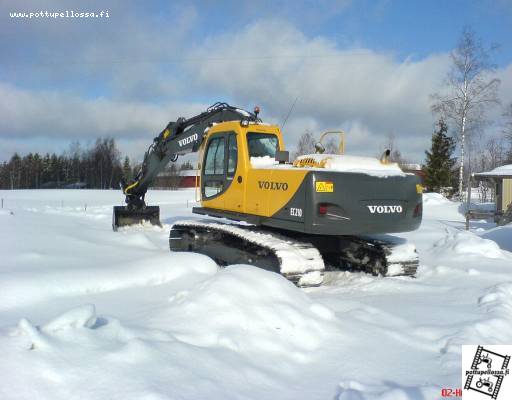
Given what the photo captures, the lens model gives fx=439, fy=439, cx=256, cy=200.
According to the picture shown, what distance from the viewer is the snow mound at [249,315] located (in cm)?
347

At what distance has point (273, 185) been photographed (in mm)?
5938

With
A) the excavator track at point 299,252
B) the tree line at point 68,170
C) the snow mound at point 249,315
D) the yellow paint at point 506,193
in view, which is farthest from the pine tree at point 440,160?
the tree line at point 68,170

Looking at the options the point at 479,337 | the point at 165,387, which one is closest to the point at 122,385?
the point at 165,387

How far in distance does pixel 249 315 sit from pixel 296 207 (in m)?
2.07

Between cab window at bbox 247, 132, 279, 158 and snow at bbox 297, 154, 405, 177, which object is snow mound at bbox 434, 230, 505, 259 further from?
cab window at bbox 247, 132, 279, 158

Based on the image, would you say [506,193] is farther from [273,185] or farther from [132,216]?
[273,185]

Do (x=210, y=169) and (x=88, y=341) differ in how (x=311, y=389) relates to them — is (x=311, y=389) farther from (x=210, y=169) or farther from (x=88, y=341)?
(x=210, y=169)

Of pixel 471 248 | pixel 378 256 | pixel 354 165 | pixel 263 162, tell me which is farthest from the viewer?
pixel 471 248

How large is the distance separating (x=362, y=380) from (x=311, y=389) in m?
0.41

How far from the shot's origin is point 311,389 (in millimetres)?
2986

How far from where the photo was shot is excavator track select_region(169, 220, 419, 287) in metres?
5.52

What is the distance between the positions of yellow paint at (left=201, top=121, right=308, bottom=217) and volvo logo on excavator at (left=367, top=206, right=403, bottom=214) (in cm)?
98

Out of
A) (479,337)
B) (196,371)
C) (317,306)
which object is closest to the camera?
(196,371)

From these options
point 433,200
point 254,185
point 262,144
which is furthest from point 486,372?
point 433,200
